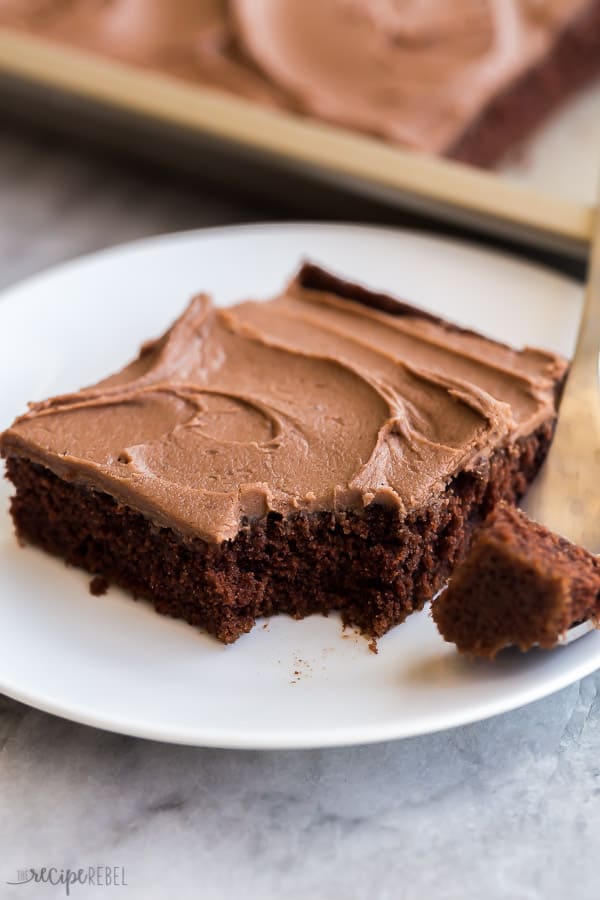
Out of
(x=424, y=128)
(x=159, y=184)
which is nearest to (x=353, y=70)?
(x=424, y=128)

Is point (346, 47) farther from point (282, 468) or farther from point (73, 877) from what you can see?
point (73, 877)

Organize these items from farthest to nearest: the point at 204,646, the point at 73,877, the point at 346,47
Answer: the point at 346,47, the point at 204,646, the point at 73,877

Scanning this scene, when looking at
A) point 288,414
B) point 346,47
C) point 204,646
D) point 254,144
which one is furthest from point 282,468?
point 346,47

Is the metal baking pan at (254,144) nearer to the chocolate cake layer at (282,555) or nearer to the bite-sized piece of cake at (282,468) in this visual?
the bite-sized piece of cake at (282,468)

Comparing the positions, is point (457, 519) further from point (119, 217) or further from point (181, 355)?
point (119, 217)

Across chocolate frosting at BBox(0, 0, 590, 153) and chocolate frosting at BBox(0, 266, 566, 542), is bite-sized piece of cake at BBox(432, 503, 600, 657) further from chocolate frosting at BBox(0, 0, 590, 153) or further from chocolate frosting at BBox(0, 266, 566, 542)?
chocolate frosting at BBox(0, 0, 590, 153)

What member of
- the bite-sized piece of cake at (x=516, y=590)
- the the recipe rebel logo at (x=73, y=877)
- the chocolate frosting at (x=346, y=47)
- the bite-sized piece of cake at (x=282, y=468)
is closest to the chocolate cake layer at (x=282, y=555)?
the bite-sized piece of cake at (x=282, y=468)
